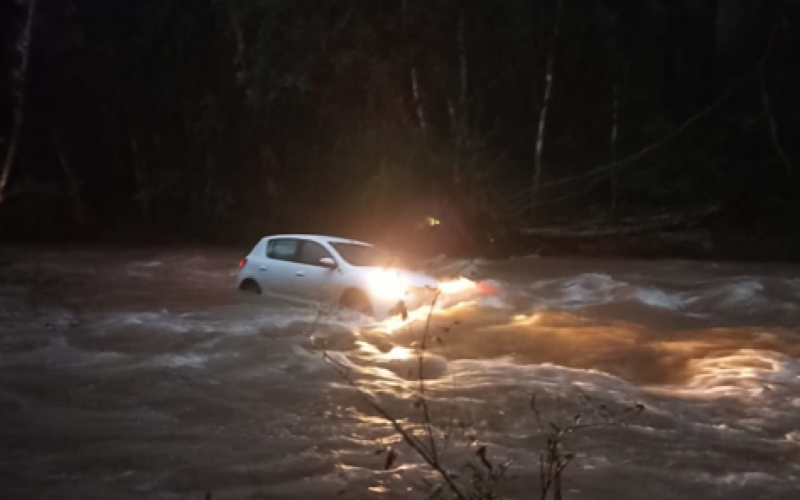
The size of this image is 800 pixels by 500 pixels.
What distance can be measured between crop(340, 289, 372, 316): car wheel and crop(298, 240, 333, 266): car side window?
0.81 metres

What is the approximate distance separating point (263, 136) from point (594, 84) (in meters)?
11.2

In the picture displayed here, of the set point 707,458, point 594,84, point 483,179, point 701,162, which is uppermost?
point 594,84

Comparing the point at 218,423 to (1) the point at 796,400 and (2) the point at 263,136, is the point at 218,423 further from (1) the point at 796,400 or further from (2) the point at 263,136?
(2) the point at 263,136

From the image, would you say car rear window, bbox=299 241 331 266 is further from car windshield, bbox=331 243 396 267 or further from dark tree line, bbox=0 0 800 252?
dark tree line, bbox=0 0 800 252

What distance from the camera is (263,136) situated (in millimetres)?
32469

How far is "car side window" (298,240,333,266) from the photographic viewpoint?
1437 centimetres

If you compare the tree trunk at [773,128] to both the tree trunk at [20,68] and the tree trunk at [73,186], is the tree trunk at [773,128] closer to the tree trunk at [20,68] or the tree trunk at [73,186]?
the tree trunk at [20,68]

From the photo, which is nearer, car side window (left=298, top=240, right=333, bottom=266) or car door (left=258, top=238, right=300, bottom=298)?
car side window (left=298, top=240, right=333, bottom=266)

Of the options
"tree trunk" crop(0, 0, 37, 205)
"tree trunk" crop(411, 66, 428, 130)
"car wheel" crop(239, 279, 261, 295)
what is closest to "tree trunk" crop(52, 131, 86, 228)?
"tree trunk" crop(0, 0, 37, 205)

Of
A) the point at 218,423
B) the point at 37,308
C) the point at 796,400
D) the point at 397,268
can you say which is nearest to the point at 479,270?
the point at 397,268

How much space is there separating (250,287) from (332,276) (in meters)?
2.22

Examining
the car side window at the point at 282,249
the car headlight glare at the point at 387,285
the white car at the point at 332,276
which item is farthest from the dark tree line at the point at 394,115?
the car headlight glare at the point at 387,285

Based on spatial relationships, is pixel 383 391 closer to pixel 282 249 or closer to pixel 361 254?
pixel 361 254

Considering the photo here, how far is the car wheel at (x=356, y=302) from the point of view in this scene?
13414mm
